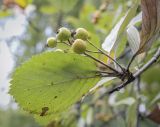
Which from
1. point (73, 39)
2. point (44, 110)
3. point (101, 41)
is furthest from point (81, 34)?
point (101, 41)

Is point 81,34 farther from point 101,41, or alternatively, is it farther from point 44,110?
point 101,41

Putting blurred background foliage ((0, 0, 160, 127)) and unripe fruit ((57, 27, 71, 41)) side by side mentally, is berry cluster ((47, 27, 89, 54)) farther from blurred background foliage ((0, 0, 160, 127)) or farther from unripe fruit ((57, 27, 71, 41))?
blurred background foliage ((0, 0, 160, 127))

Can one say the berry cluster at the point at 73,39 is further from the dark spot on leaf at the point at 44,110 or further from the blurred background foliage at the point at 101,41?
the blurred background foliage at the point at 101,41

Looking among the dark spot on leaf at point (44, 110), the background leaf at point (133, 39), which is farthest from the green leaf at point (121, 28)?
the dark spot on leaf at point (44, 110)

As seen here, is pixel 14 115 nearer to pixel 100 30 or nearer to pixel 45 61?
pixel 100 30

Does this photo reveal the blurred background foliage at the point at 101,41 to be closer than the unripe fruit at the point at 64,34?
No

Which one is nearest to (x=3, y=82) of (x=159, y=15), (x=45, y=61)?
(x=45, y=61)

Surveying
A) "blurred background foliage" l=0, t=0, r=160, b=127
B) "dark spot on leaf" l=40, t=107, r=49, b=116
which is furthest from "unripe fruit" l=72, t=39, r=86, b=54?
"blurred background foliage" l=0, t=0, r=160, b=127
